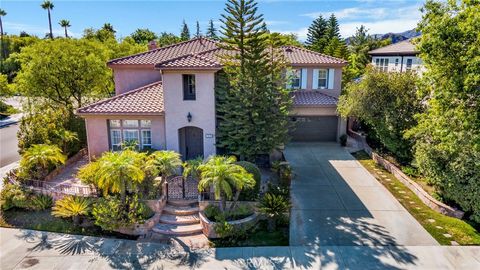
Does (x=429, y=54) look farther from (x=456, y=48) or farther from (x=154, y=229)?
(x=154, y=229)

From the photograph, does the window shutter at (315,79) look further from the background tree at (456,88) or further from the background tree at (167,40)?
the background tree at (167,40)

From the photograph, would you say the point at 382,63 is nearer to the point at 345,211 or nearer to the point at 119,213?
the point at 345,211

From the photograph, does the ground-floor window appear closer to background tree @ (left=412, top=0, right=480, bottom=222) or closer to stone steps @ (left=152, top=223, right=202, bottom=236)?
stone steps @ (left=152, top=223, right=202, bottom=236)

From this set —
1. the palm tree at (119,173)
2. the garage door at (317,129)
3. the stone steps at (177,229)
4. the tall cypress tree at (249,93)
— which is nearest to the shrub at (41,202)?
the palm tree at (119,173)

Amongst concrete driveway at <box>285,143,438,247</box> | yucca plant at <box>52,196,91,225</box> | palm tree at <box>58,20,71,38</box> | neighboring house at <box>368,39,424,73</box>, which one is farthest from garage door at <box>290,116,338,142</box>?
palm tree at <box>58,20,71,38</box>

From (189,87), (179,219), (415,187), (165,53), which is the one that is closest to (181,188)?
(179,219)

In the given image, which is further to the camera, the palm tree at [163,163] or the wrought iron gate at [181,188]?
the wrought iron gate at [181,188]

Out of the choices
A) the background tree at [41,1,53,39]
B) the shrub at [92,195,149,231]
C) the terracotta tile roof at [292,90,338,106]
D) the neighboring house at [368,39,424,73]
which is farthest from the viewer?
the background tree at [41,1,53,39]
